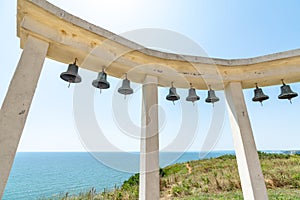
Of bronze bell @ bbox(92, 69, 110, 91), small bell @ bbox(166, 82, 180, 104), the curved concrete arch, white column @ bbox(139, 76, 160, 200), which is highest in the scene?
the curved concrete arch

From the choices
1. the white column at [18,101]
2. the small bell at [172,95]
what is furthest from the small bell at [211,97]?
the white column at [18,101]

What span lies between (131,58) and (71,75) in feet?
1.86

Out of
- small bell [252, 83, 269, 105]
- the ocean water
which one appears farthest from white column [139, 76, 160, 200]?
small bell [252, 83, 269, 105]

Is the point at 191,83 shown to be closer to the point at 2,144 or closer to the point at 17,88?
the point at 17,88

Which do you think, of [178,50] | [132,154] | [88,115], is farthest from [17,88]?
[178,50]

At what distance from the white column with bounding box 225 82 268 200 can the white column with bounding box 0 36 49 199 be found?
184 cm

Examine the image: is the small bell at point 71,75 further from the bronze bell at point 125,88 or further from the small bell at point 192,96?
the small bell at point 192,96

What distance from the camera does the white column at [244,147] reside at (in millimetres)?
1574

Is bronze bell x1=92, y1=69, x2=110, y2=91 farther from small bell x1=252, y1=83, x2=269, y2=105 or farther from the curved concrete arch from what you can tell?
small bell x1=252, y1=83, x2=269, y2=105

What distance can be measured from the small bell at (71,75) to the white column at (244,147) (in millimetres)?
1609

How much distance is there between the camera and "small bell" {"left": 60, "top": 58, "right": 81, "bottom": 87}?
4.88 ft

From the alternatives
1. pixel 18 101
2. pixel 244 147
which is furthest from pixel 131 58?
pixel 244 147

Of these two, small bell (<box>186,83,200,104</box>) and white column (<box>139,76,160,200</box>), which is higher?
small bell (<box>186,83,200,104</box>)

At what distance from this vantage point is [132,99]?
1.89m
